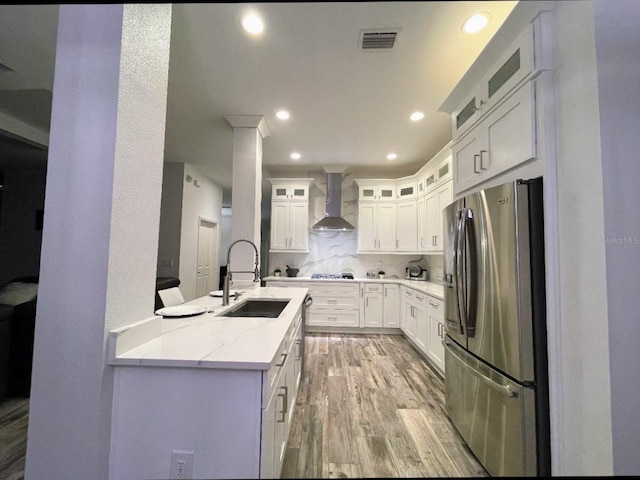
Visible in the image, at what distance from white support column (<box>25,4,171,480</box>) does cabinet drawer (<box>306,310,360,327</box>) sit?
3381 millimetres

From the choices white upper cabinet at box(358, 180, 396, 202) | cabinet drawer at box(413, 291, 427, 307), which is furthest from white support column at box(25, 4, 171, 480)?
white upper cabinet at box(358, 180, 396, 202)

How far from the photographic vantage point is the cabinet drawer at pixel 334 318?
416 cm

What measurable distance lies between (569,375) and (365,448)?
115cm

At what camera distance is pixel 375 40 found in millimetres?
1552

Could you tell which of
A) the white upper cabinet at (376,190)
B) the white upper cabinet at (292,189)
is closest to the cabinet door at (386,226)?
the white upper cabinet at (376,190)

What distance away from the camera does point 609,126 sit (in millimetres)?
994

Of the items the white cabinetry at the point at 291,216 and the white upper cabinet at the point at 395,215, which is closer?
the white upper cabinet at the point at 395,215

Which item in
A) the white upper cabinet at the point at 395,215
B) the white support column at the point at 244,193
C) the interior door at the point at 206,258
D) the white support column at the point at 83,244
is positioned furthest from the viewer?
the interior door at the point at 206,258

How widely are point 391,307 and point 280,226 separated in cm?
228

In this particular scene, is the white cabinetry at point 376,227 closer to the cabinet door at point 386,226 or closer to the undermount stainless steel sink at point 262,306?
the cabinet door at point 386,226

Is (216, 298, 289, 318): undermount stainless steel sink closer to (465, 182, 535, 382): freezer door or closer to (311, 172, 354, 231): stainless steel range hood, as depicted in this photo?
(465, 182, 535, 382): freezer door

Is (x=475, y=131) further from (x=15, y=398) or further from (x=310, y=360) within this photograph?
(x=15, y=398)

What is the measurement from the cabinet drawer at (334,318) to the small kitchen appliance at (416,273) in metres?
1.13

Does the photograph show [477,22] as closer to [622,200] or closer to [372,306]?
[622,200]
